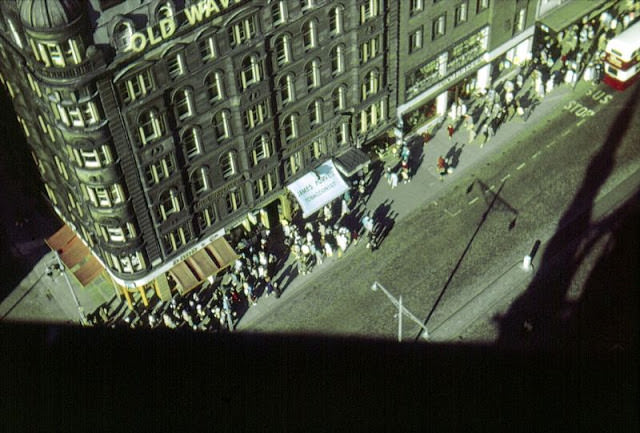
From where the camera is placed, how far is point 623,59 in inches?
3260

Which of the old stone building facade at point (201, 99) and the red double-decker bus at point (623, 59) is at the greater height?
the old stone building facade at point (201, 99)

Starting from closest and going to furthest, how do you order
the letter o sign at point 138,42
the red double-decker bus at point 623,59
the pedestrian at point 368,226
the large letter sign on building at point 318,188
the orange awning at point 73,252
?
1. the letter o sign at point 138,42
2. the orange awning at point 73,252
3. the large letter sign on building at point 318,188
4. the pedestrian at point 368,226
5. the red double-decker bus at point 623,59

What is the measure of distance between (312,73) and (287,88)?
256cm

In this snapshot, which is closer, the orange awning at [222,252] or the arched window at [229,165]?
the arched window at [229,165]

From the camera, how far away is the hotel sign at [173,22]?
54.4m

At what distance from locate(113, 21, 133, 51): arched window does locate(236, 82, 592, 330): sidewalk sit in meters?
25.9

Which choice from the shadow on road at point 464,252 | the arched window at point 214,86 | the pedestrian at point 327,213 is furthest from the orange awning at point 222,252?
the shadow on road at point 464,252

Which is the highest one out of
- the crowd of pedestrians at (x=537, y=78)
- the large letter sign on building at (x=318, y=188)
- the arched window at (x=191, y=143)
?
the arched window at (x=191, y=143)

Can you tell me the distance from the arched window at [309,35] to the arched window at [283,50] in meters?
1.50

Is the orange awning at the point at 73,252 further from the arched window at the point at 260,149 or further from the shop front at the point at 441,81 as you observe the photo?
the shop front at the point at 441,81

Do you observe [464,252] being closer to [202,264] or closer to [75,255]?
[202,264]

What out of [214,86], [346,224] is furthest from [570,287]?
[214,86]

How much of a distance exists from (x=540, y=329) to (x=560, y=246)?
9062mm

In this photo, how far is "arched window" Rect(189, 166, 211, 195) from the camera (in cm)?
6528
